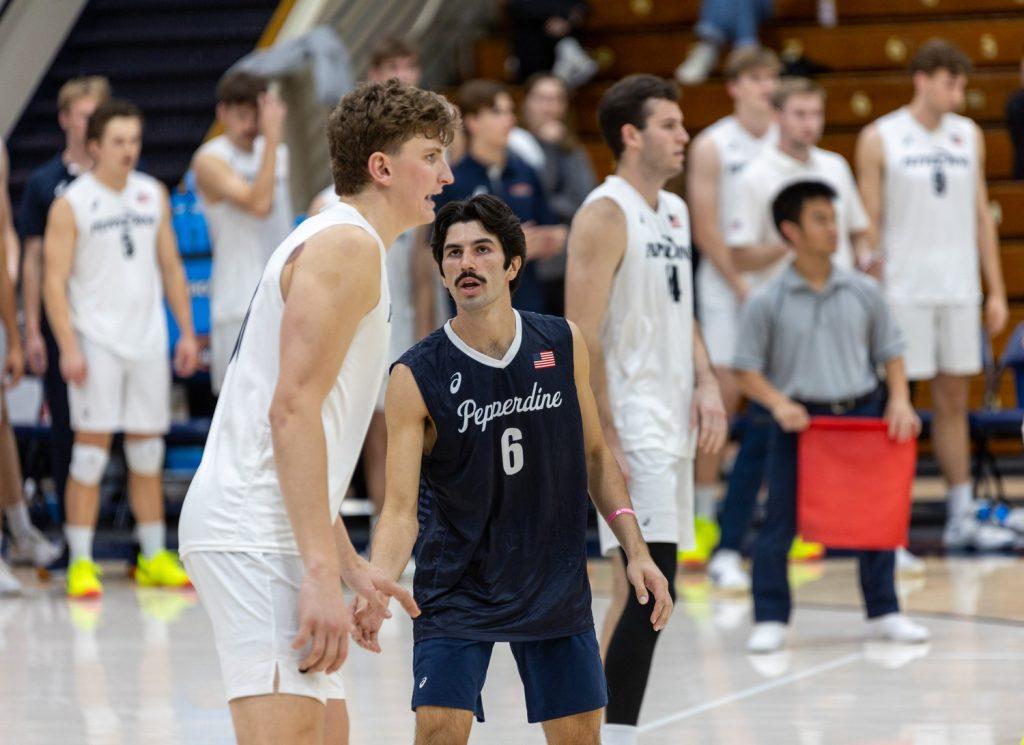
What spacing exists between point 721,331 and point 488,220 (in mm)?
5304

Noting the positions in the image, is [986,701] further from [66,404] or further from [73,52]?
[73,52]

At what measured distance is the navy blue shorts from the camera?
3.74 m

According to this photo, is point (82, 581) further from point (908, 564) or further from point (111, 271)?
point (908, 564)

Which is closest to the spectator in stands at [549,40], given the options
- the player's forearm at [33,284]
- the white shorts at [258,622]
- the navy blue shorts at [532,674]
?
the player's forearm at [33,284]

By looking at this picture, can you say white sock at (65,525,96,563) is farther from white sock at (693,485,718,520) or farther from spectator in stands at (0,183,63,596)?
white sock at (693,485,718,520)

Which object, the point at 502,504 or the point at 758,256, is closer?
the point at 502,504

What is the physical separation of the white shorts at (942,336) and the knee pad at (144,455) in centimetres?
367

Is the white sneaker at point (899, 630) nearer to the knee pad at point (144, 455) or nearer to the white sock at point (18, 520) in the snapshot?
the knee pad at point (144, 455)

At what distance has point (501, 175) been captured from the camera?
8.59 m

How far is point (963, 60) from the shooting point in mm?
8945

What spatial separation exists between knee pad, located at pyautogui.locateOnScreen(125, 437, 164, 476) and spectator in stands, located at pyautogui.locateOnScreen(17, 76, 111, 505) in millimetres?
440

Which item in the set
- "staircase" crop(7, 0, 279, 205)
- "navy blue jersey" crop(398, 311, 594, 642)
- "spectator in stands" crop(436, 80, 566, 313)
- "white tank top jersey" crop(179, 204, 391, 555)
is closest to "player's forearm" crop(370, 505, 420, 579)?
"navy blue jersey" crop(398, 311, 594, 642)

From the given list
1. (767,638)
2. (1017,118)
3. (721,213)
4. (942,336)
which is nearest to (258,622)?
(767,638)

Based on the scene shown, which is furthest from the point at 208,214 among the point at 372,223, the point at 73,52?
the point at 372,223
